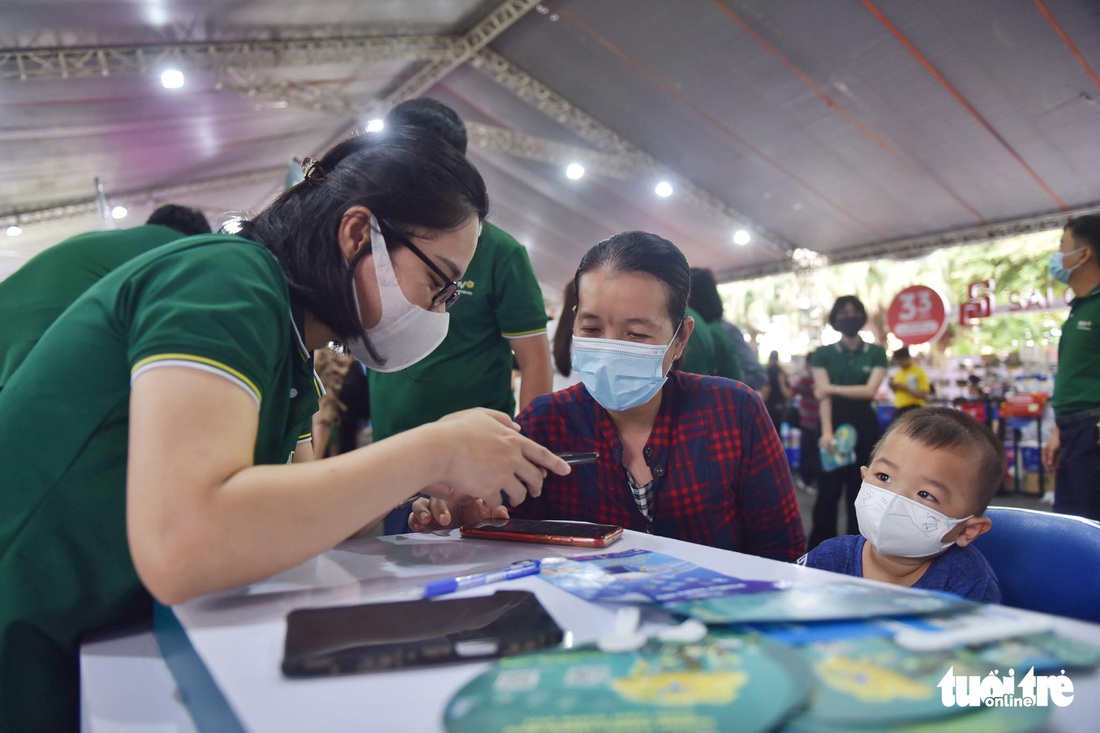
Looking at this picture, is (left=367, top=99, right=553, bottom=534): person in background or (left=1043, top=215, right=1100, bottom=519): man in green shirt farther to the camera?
(left=1043, top=215, right=1100, bottom=519): man in green shirt

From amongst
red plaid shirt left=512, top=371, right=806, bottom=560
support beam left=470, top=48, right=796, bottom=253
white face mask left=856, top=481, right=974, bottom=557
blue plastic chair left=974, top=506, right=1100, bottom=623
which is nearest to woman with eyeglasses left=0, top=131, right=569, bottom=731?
red plaid shirt left=512, top=371, right=806, bottom=560

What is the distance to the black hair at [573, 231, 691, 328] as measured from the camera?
146 centimetres

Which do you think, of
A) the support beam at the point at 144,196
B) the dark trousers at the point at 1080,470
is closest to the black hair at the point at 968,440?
the dark trousers at the point at 1080,470

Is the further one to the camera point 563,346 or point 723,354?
point 723,354

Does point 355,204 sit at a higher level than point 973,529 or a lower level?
higher

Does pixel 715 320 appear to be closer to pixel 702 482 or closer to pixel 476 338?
pixel 476 338

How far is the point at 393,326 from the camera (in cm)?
111

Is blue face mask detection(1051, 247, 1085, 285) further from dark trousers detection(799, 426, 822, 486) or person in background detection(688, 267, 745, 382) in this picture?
dark trousers detection(799, 426, 822, 486)

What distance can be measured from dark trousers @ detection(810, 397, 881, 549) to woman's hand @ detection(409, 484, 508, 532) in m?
2.96

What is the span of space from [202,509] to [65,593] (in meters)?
0.27

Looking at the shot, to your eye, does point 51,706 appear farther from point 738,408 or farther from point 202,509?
point 738,408

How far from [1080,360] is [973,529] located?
1835 mm

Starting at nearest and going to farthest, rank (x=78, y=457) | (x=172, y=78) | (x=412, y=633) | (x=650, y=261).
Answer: (x=412, y=633) → (x=78, y=457) → (x=650, y=261) → (x=172, y=78)

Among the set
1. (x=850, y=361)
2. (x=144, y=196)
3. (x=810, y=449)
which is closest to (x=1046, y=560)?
(x=850, y=361)
